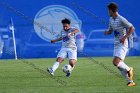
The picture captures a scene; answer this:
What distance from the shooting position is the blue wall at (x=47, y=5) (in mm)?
28188

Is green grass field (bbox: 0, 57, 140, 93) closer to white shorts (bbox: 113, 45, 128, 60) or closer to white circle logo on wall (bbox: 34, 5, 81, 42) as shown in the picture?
white shorts (bbox: 113, 45, 128, 60)

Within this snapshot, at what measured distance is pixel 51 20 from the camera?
94.6 ft

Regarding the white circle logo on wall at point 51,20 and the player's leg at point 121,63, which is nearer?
the player's leg at point 121,63

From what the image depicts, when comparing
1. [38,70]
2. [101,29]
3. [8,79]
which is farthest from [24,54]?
[8,79]

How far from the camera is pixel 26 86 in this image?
14.7m

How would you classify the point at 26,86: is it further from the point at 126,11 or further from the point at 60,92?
the point at 126,11

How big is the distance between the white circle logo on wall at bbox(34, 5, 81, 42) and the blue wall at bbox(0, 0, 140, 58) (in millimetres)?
143

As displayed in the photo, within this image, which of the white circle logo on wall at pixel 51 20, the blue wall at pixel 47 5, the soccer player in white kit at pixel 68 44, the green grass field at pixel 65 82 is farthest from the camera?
the white circle logo on wall at pixel 51 20

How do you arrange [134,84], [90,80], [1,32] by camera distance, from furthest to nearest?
[1,32] < [90,80] < [134,84]

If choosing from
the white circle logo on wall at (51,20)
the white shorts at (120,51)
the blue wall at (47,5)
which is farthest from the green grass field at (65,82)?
the white circle logo on wall at (51,20)

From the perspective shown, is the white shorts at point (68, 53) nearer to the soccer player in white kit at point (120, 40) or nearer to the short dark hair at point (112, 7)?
the soccer player in white kit at point (120, 40)

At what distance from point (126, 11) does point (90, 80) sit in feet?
42.7

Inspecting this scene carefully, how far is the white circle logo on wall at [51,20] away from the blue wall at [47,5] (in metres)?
0.14

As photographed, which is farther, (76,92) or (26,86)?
(26,86)
